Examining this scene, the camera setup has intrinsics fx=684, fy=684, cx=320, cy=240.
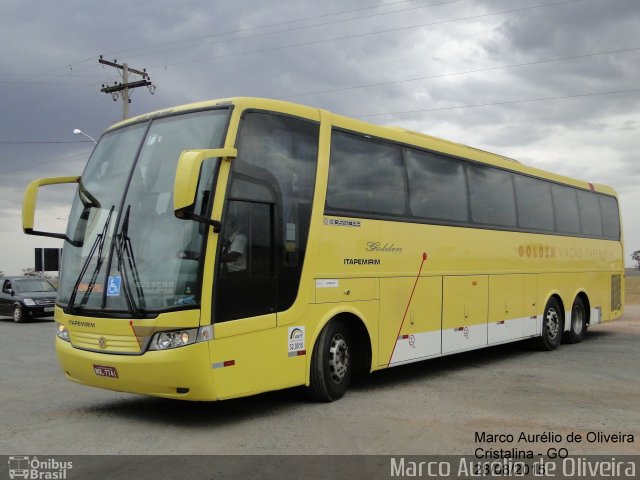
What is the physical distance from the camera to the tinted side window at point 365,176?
8805 mm

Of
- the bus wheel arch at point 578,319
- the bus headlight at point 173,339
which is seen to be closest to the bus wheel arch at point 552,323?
the bus wheel arch at point 578,319

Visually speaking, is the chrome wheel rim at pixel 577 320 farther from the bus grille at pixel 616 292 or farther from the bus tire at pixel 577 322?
the bus grille at pixel 616 292

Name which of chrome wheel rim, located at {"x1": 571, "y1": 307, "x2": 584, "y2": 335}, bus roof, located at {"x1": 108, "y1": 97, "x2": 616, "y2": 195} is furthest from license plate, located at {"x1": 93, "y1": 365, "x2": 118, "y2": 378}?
chrome wheel rim, located at {"x1": 571, "y1": 307, "x2": 584, "y2": 335}

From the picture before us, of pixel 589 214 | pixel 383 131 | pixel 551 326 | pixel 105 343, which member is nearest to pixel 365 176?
pixel 383 131

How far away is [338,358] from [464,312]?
3.41 metres

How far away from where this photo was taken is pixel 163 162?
757 centimetres

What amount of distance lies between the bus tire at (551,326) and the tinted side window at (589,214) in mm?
2340

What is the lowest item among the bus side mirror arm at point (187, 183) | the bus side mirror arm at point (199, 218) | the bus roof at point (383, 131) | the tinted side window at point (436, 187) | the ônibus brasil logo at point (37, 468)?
the ônibus brasil logo at point (37, 468)

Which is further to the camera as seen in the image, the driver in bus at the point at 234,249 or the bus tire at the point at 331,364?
the bus tire at the point at 331,364

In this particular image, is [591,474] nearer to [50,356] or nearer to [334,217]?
[334,217]

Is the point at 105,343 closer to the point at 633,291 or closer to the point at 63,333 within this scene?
the point at 63,333

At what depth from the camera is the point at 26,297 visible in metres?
24.4

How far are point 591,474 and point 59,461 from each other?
4.46 meters

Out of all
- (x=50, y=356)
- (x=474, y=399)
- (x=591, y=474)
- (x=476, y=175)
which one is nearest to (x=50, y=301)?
(x=50, y=356)
